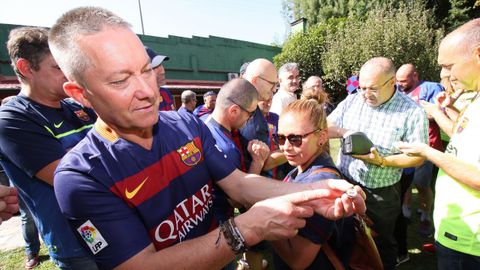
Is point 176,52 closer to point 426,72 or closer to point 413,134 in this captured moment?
point 426,72

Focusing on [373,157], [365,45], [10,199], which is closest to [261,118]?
[373,157]

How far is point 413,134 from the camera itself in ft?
9.78

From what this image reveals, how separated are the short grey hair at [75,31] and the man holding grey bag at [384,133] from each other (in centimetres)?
247

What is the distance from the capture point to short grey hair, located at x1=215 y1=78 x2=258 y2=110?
286 centimetres

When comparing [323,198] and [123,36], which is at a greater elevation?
[123,36]

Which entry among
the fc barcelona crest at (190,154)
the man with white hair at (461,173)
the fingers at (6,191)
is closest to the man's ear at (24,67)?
the fingers at (6,191)

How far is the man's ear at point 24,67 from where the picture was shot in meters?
2.08

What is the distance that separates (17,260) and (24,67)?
151 inches

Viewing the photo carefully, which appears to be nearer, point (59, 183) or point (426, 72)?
point (59, 183)

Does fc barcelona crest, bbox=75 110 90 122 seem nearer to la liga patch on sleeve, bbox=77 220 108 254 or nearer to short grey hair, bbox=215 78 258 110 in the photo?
short grey hair, bbox=215 78 258 110

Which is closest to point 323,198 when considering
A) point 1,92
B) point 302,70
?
point 1,92

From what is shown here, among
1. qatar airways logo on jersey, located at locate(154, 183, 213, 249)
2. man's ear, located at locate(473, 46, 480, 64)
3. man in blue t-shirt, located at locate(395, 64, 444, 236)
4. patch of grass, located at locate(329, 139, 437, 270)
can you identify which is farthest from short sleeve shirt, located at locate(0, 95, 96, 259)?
man in blue t-shirt, located at locate(395, 64, 444, 236)

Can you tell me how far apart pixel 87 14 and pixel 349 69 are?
1898cm

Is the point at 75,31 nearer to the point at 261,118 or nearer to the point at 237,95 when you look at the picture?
the point at 237,95
